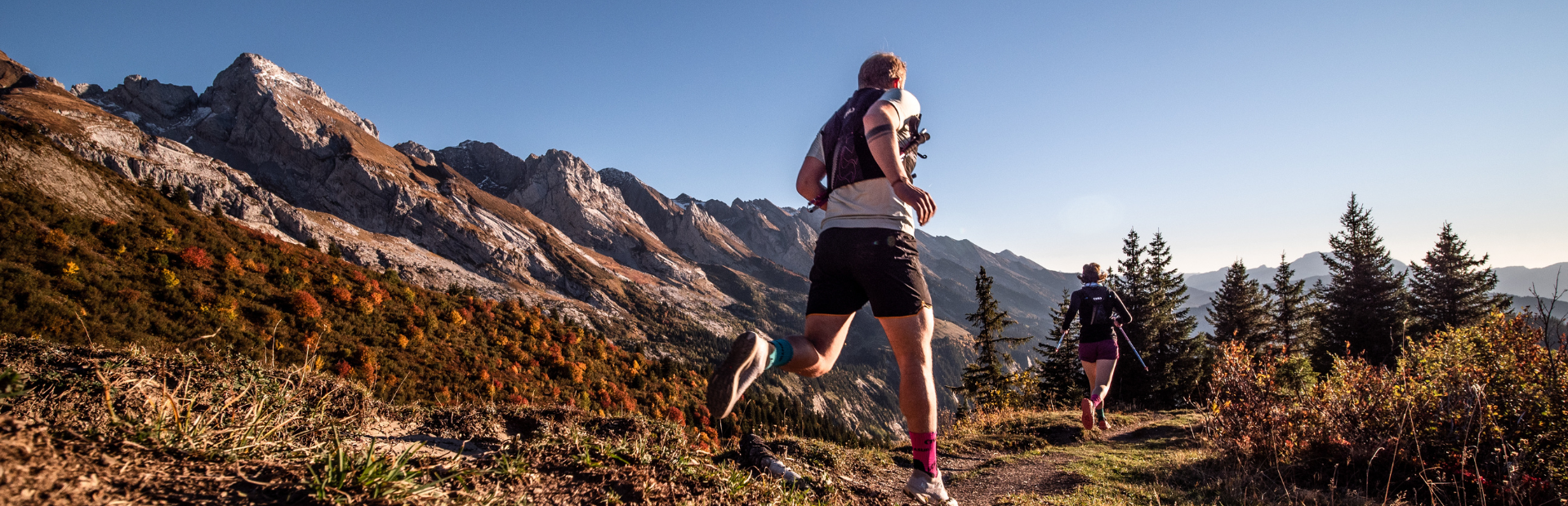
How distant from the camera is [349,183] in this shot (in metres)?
136

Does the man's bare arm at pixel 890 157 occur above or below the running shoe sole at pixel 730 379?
above

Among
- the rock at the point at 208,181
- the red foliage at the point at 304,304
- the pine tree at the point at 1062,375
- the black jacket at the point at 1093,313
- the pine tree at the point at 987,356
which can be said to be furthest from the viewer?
the rock at the point at 208,181

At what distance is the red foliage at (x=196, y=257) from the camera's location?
50.9ft

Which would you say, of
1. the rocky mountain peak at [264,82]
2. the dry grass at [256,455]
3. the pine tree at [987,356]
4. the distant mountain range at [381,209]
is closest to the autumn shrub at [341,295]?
the dry grass at [256,455]

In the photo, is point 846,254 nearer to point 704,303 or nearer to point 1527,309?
point 1527,309

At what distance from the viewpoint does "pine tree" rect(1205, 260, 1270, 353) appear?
2678cm

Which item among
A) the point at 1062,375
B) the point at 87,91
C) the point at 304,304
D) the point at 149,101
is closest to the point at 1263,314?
the point at 1062,375

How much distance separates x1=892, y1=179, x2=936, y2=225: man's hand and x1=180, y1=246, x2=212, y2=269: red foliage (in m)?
22.0

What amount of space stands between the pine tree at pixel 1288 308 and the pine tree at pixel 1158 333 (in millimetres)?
6373

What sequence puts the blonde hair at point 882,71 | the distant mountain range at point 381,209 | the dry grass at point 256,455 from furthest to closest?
the distant mountain range at point 381,209, the blonde hair at point 882,71, the dry grass at point 256,455

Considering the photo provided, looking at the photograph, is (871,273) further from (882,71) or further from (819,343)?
(882,71)

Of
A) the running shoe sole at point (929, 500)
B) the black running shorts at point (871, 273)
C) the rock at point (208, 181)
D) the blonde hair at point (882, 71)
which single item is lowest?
the running shoe sole at point (929, 500)

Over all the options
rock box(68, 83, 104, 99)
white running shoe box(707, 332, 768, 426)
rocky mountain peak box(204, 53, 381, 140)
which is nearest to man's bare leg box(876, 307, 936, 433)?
white running shoe box(707, 332, 768, 426)

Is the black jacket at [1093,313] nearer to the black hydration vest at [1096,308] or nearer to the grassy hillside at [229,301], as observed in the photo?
the black hydration vest at [1096,308]
